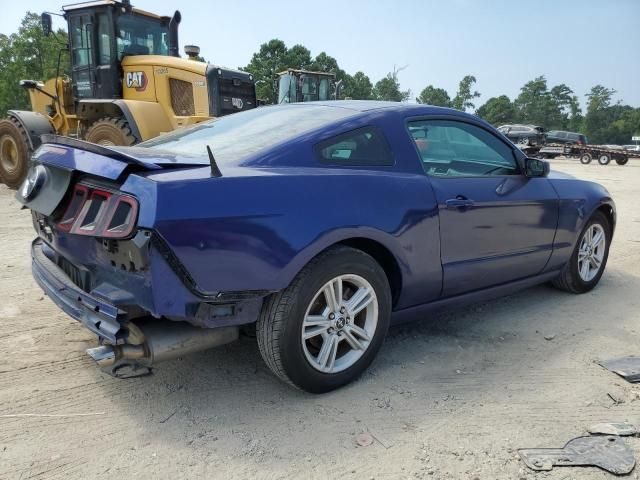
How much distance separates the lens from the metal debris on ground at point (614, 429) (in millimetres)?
2445

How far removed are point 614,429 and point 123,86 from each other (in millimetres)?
9010

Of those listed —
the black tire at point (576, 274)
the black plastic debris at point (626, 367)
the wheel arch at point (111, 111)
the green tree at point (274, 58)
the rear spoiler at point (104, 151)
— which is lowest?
the black plastic debris at point (626, 367)

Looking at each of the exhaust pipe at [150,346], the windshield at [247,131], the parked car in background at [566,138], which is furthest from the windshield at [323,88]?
the parked car in background at [566,138]

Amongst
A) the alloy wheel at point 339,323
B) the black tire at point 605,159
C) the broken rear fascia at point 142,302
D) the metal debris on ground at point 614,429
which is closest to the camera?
the broken rear fascia at point 142,302

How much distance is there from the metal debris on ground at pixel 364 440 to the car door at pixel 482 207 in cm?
118

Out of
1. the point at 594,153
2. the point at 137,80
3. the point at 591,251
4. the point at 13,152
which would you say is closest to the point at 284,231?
the point at 591,251

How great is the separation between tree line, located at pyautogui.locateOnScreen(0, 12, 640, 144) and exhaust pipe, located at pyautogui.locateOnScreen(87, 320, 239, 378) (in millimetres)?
36911

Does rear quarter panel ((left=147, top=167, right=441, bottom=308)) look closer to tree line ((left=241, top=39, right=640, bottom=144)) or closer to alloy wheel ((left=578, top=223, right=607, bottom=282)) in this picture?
alloy wheel ((left=578, top=223, right=607, bottom=282))

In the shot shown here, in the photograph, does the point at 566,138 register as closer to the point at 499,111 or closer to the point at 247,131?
the point at 247,131

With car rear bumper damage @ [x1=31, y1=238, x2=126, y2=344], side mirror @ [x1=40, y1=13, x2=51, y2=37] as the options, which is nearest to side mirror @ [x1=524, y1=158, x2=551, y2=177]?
car rear bumper damage @ [x1=31, y1=238, x2=126, y2=344]

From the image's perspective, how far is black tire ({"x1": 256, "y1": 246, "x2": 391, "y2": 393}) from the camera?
8.14 feet

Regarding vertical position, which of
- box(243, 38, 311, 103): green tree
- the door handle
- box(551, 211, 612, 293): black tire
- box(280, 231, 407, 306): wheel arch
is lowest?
box(551, 211, 612, 293): black tire

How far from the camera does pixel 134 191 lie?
220 centimetres

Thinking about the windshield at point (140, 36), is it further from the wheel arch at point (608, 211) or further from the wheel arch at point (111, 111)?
the wheel arch at point (608, 211)
